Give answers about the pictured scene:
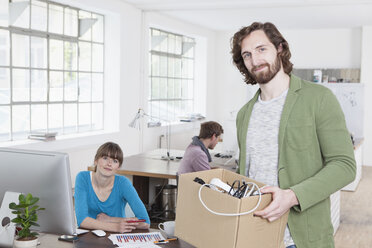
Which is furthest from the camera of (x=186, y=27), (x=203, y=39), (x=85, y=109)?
(x=203, y=39)

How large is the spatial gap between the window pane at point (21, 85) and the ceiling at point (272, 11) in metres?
2.34

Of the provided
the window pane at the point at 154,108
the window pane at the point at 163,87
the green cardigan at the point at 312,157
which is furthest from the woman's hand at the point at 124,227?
the window pane at the point at 163,87

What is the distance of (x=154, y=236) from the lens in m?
2.30

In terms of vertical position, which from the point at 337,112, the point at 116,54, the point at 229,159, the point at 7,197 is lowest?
the point at 229,159

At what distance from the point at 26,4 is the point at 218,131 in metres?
3.26

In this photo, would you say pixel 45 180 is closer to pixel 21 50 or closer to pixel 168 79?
pixel 21 50

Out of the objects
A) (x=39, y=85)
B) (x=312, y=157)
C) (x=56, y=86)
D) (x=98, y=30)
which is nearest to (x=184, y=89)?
(x=98, y=30)

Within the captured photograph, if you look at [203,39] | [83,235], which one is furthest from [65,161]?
[203,39]

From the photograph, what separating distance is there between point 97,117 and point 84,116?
355 millimetres

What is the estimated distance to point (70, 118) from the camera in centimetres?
722

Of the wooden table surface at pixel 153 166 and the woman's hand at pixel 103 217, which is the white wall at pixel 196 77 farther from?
the woman's hand at pixel 103 217

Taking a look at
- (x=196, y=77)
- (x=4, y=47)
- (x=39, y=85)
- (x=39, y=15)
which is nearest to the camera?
(x=4, y=47)

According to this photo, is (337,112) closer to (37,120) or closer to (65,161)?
(65,161)

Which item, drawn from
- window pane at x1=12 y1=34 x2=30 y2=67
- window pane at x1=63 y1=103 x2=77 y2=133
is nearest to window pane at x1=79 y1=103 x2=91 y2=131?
window pane at x1=63 y1=103 x2=77 y2=133
